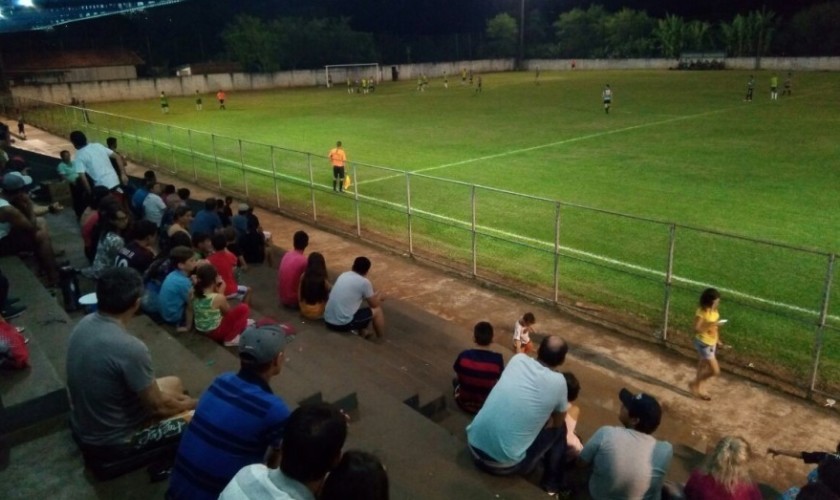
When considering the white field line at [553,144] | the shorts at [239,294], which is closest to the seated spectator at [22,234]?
the shorts at [239,294]

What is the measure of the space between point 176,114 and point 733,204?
128 feet

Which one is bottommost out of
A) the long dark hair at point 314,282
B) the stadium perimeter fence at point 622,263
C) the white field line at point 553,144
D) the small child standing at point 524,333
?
the stadium perimeter fence at point 622,263

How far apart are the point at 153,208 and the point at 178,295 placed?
4433mm

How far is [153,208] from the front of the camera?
10789 mm

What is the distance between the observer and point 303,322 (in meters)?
8.39

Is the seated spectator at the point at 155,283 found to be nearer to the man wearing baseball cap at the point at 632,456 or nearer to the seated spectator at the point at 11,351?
the seated spectator at the point at 11,351

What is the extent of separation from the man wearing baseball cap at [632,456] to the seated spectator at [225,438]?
2369 mm

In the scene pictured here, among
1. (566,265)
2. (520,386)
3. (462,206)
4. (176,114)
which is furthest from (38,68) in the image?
(520,386)

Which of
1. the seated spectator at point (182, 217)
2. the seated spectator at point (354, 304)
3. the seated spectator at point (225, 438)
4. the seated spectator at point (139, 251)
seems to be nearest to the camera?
the seated spectator at point (225, 438)

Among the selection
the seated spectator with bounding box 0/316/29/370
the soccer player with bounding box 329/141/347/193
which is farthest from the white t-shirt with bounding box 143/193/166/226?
the soccer player with bounding box 329/141/347/193

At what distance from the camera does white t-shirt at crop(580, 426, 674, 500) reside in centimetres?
440

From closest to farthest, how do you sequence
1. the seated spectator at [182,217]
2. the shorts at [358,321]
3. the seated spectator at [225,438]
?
the seated spectator at [225,438], the shorts at [358,321], the seated spectator at [182,217]

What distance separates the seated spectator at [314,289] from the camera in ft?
27.3

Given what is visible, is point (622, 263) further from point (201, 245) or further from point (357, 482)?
point (357, 482)
